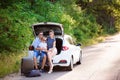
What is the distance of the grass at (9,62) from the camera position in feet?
54.8

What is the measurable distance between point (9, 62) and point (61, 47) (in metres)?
2.43

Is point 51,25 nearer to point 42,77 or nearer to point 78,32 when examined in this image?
point 42,77

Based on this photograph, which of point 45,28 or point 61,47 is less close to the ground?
point 45,28

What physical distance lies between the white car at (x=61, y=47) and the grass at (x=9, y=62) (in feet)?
3.13

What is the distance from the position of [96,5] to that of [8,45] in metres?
38.7

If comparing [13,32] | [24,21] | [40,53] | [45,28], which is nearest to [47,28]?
[45,28]

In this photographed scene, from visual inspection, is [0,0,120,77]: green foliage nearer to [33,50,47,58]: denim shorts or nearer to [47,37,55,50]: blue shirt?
[33,50,47,58]: denim shorts

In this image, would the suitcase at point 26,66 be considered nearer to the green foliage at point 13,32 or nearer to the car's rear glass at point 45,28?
the car's rear glass at point 45,28

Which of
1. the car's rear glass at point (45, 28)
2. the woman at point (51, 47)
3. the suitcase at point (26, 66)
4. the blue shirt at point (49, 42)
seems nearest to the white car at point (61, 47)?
the car's rear glass at point (45, 28)

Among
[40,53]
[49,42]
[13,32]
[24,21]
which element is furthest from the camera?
[24,21]

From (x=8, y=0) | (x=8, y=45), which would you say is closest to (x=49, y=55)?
(x=8, y=45)

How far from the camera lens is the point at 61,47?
1745 cm

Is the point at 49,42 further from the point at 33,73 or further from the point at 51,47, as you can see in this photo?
the point at 33,73

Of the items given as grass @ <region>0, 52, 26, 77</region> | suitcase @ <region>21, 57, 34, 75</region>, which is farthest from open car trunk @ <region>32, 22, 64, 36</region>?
suitcase @ <region>21, 57, 34, 75</region>
